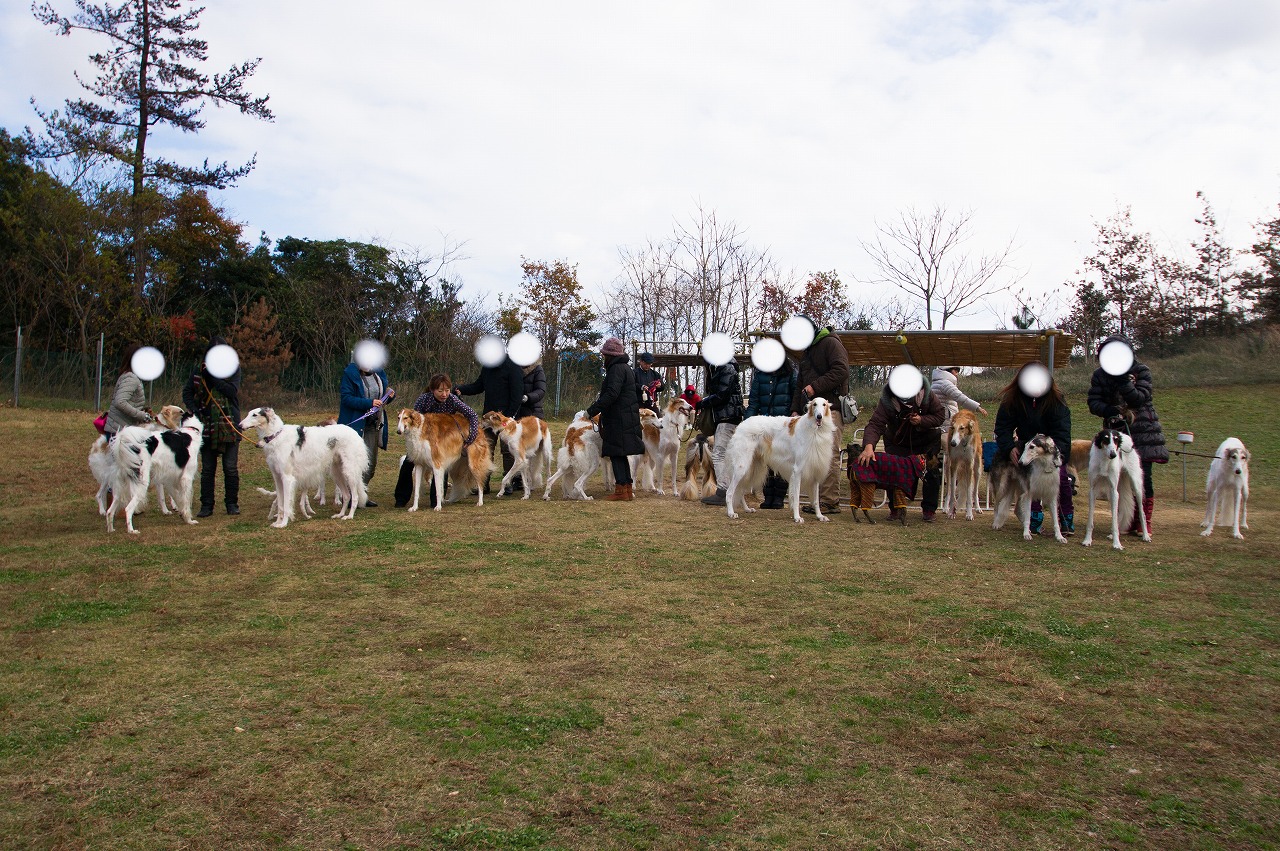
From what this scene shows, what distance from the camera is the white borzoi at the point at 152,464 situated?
8.08m

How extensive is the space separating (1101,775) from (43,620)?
536 cm

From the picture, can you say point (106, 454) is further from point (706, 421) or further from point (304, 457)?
point (706, 421)

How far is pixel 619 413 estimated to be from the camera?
33.2 ft

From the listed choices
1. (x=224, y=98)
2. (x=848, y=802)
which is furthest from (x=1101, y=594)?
(x=224, y=98)

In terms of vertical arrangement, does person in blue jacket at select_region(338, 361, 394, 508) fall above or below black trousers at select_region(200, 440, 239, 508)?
above

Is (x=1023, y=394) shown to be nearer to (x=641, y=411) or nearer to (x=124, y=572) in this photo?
(x=641, y=411)

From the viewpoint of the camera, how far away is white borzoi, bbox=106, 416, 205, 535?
26.5 ft

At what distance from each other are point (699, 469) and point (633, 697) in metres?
7.08

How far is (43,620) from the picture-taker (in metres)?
5.02

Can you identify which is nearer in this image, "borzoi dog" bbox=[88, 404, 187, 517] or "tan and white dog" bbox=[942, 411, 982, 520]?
"borzoi dog" bbox=[88, 404, 187, 517]

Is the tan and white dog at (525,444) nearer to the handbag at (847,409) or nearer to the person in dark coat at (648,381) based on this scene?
the person in dark coat at (648,381)

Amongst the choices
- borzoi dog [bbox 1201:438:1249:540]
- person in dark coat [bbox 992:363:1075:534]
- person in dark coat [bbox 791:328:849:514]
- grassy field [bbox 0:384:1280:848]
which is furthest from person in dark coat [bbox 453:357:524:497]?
borzoi dog [bbox 1201:438:1249:540]

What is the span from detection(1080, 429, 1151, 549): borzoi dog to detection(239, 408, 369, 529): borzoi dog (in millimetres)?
6918

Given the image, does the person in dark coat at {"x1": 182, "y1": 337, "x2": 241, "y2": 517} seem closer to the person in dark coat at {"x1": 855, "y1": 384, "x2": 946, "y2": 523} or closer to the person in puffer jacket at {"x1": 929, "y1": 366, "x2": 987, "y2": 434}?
the person in dark coat at {"x1": 855, "y1": 384, "x2": 946, "y2": 523}
